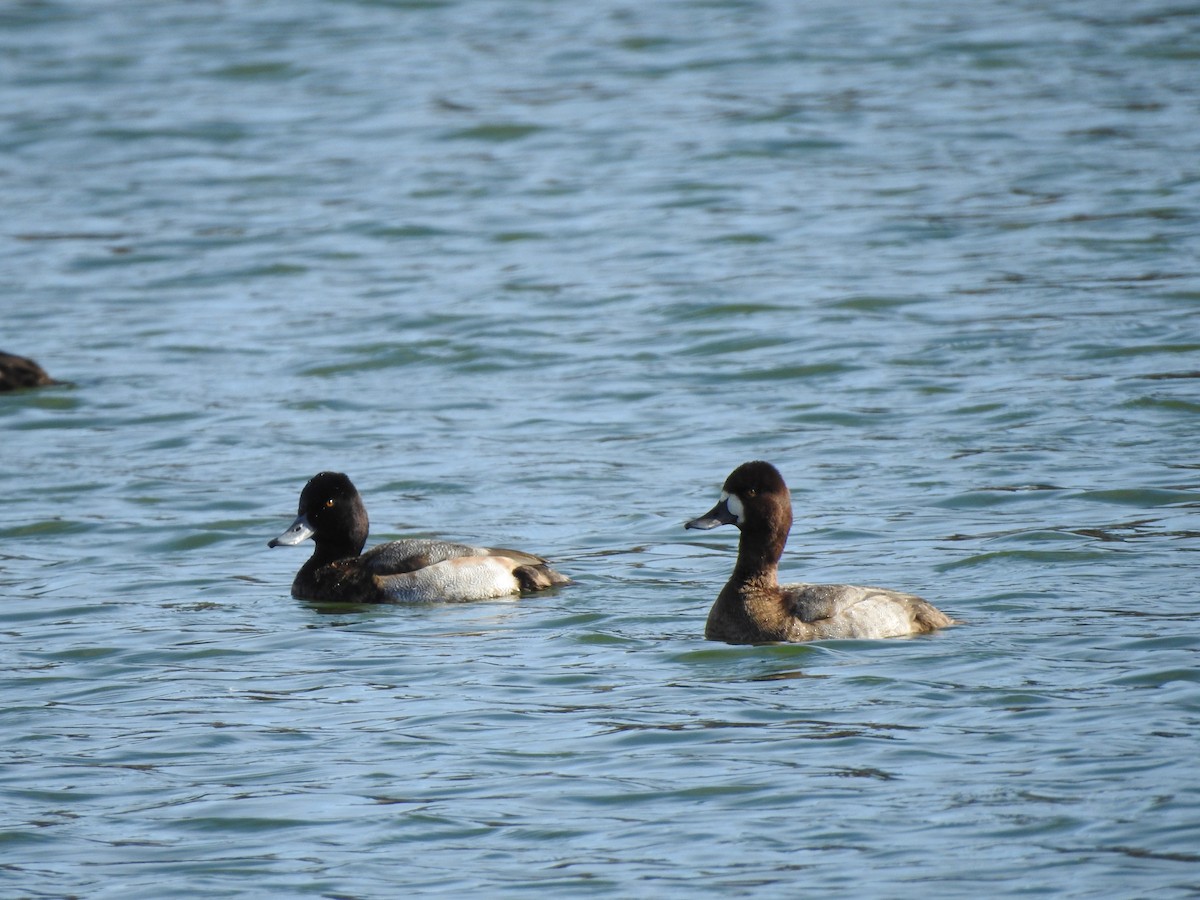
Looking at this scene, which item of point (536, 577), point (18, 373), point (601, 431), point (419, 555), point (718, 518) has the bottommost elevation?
point (601, 431)

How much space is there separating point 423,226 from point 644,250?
295 cm

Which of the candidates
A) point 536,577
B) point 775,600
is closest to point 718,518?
point 775,600

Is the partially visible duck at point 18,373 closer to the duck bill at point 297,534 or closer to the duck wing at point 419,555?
the duck bill at point 297,534

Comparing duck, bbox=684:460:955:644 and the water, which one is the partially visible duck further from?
duck, bbox=684:460:955:644

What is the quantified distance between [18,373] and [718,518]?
8845mm

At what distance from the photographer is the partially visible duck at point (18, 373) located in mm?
17375

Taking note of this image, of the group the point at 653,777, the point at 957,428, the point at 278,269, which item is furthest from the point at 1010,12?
the point at 653,777

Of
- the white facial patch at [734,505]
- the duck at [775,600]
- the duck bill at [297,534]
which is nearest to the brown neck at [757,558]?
the duck at [775,600]

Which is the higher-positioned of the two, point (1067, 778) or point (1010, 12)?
point (1010, 12)

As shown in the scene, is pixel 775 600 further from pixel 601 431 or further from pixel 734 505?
pixel 601 431

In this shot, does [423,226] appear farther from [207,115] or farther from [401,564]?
[401,564]

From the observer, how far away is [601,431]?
1571 centimetres

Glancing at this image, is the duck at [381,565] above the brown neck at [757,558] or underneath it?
underneath

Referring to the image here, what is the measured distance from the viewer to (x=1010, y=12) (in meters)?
30.0
